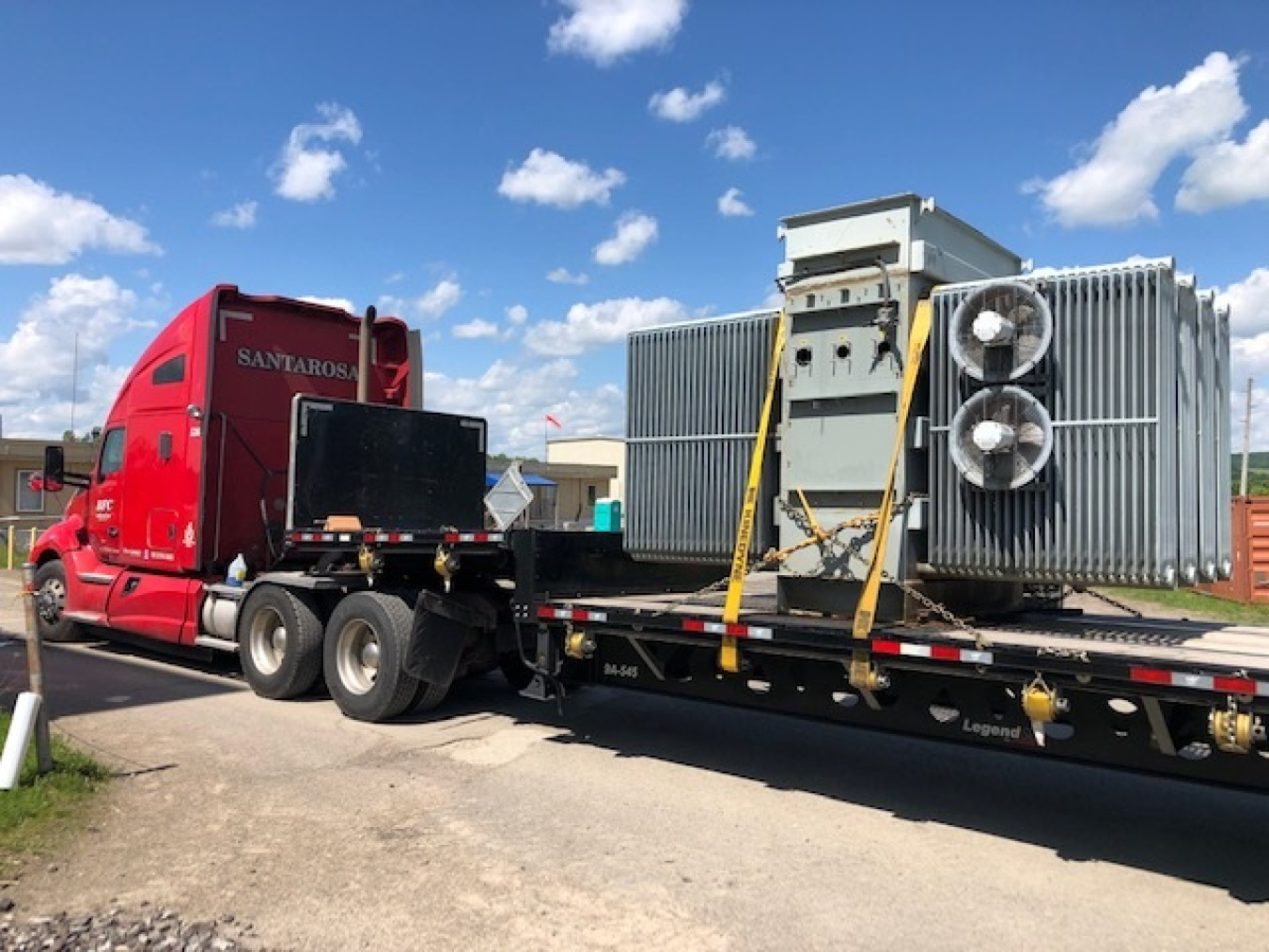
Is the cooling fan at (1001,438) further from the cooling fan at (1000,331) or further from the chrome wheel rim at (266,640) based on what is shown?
the chrome wheel rim at (266,640)

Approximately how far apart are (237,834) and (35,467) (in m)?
32.7

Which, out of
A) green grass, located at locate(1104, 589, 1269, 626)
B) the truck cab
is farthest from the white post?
green grass, located at locate(1104, 589, 1269, 626)

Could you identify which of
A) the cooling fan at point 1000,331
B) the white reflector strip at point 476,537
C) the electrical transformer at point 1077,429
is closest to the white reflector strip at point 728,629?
the electrical transformer at point 1077,429

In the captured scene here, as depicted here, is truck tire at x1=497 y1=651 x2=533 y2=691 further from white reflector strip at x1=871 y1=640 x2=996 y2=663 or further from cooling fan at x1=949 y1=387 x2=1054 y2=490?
cooling fan at x1=949 y1=387 x2=1054 y2=490

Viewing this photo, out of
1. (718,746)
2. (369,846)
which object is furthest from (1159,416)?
(369,846)

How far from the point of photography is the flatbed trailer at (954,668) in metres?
4.63

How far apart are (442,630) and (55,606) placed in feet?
24.1

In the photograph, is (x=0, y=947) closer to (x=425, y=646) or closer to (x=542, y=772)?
(x=542, y=772)

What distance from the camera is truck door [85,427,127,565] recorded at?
11531 mm

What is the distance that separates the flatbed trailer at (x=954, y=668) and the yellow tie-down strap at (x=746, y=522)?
75 mm

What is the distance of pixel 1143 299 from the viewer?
16.4 feet

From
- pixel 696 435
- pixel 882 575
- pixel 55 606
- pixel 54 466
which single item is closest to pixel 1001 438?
pixel 882 575

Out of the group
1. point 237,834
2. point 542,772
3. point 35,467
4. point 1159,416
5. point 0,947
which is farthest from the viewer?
point 35,467

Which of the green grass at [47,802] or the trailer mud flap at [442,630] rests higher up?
the trailer mud flap at [442,630]
